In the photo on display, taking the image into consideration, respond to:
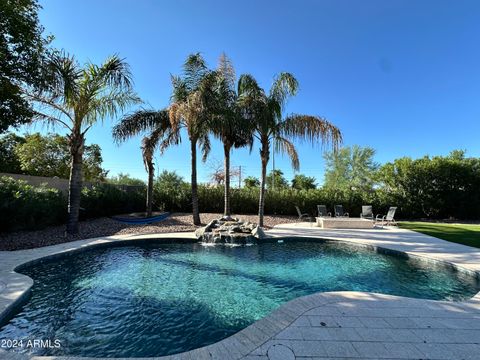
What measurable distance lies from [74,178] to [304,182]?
47.4m

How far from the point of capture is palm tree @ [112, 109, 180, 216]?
1366 cm

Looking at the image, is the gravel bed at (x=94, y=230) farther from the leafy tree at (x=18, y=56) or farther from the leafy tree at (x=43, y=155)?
the leafy tree at (x=43, y=155)

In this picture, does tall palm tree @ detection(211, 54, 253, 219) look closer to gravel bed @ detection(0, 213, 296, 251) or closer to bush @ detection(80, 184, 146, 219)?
gravel bed @ detection(0, 213, 296, 251)

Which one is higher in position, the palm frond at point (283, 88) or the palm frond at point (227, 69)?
the palm frond at point (227, 69)

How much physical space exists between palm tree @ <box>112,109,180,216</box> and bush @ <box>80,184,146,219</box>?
2.71m

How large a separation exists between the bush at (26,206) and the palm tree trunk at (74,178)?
4.39ft

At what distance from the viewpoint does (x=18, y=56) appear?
7.57 meters

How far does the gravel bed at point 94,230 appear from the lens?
8453mm

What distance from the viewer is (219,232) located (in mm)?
10250

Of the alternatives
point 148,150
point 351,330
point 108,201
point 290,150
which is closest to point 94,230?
point 108,201

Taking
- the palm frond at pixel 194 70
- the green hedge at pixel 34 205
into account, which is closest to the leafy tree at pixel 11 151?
the green hedge at pixel 34 205

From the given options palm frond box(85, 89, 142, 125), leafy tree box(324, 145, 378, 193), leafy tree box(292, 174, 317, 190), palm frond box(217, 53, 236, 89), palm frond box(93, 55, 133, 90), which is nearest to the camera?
palm frond box(93, 55, 133, 90)

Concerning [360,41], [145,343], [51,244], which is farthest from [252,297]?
[360,41]

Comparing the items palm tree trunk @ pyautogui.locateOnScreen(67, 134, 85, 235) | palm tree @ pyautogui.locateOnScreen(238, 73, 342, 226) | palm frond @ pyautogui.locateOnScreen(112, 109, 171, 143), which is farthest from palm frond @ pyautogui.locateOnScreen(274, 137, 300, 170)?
palm tree trunk @ pyautogui.locateOnScreen(67, 134, 85, 235)
